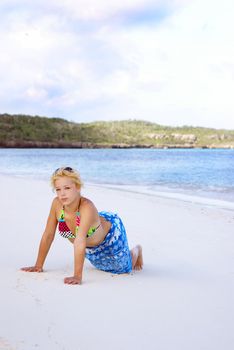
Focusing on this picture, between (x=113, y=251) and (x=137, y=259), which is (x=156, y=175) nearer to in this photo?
(x=137, y=259)

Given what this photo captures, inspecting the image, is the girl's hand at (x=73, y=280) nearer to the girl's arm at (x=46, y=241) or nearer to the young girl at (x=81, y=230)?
the young girl at (x=81, y=230)

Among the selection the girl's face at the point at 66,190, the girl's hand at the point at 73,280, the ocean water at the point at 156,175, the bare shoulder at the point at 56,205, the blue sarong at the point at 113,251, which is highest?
the girl's face at the point at 66,190

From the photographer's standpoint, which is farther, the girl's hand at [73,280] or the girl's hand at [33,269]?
the girl's hand at [33,269]

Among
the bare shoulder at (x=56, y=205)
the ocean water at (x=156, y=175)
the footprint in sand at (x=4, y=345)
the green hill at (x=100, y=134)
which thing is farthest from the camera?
the green hill at (x=100, y=134)

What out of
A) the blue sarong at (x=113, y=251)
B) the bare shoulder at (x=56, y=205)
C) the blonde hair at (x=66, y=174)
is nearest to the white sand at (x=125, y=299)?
the blue sarong at (x=113, y=251)

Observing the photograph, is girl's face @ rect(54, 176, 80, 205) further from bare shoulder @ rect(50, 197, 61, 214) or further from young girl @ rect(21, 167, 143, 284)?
bare shoulder @ rect(50, 197, 61, 214)

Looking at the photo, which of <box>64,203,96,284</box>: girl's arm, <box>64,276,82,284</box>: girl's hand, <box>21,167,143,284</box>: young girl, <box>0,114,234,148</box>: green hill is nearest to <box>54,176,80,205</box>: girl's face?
<box>21,167,143,284</box>: young girl

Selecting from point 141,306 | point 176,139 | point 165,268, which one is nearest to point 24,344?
point 141,306

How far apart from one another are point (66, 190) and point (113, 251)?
732 millimetres

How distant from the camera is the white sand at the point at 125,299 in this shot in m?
2.86

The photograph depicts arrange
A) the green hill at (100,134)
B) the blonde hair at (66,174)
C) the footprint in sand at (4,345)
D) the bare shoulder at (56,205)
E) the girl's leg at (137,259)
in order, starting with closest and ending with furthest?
the footprint in sand at (4,345) → the blonde hair at (66,174) → the bare shoulder at (56,205) → the girl's leg at (137,259) → the green hill at (100,134)

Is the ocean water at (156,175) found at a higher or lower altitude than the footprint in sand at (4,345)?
lower

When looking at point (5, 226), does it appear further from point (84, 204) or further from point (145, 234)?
point (84, 204)

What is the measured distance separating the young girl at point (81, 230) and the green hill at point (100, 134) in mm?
119124
